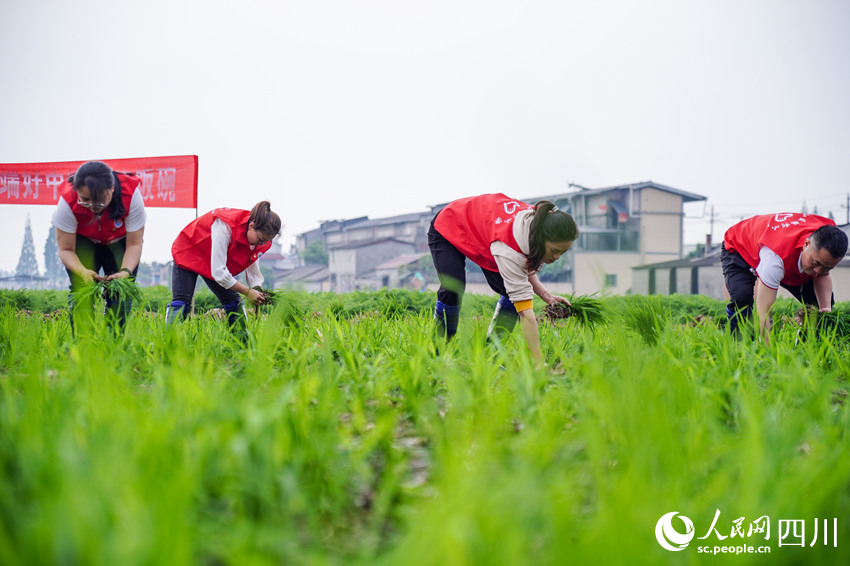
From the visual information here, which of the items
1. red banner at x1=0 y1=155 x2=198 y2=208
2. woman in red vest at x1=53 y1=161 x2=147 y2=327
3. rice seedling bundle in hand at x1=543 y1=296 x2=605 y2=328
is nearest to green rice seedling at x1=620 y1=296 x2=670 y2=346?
rice seedling bundle in hand at x1=543 y1=296 x2=605 y2=328

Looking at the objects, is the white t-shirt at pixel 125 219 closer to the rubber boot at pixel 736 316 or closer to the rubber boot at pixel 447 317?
the rubber boot at pixel 447 317

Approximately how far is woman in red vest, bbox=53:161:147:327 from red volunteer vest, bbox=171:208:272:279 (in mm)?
265

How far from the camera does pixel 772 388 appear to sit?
2.12 m

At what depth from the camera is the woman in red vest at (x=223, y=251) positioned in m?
3.60

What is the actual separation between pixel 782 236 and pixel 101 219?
13.5 feet

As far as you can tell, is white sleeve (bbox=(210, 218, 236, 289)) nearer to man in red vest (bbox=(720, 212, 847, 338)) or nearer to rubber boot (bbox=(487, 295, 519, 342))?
rubber boot (bbox=(487, 295, 519, 342))

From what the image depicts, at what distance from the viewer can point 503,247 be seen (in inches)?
116

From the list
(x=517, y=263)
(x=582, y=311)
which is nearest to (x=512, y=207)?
(x=517, y=263)

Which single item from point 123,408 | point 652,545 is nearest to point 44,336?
point 123,408

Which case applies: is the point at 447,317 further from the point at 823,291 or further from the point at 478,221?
the point at 823,291

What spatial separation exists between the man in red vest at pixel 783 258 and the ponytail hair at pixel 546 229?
1374 millimetres

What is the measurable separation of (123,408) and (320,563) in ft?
2.39

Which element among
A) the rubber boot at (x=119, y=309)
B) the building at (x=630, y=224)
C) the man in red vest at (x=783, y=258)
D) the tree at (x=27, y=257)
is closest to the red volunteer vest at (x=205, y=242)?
the rubber boot at (x=119, y=309)

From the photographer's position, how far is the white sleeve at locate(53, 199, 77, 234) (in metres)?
3.21
